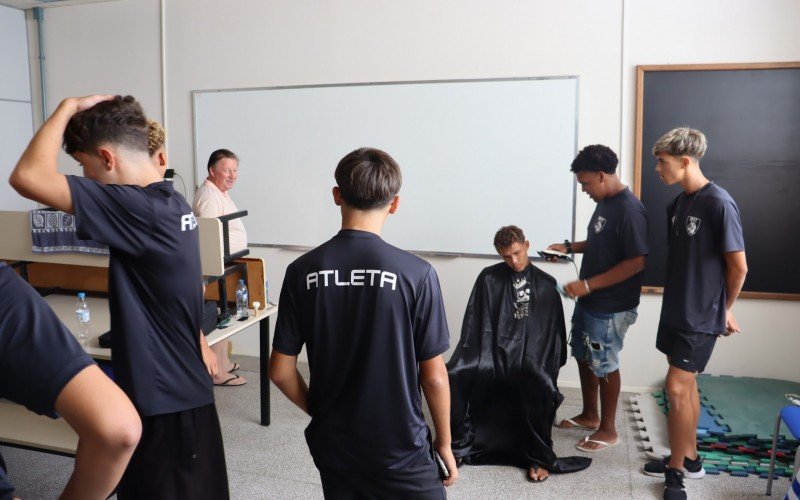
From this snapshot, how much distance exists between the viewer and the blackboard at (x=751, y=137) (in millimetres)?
3510

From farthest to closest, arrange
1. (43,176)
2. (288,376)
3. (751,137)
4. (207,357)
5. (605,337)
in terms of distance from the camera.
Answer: (751,137) < (605,337) < (207,357) < (288,376) < (43,176)

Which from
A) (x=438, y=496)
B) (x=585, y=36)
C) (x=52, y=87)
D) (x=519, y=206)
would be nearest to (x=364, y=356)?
(x=438, y=496)

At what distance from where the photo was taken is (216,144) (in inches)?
178

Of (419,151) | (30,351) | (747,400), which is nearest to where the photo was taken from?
(30,351)

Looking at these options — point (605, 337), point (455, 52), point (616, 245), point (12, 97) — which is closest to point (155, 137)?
point (616, 245)

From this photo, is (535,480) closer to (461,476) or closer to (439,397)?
(461,476)

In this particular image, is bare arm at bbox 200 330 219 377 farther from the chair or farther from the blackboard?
the blackboard

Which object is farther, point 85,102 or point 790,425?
point 790,425

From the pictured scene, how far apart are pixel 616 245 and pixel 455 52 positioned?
165cm

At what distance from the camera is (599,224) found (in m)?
3.15

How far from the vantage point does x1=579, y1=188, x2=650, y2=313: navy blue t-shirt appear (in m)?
3.00

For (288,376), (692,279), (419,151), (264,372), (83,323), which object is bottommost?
(264,372)

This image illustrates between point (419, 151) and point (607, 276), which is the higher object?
point (419, 151)

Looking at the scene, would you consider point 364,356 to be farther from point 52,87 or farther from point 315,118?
point 52,87
